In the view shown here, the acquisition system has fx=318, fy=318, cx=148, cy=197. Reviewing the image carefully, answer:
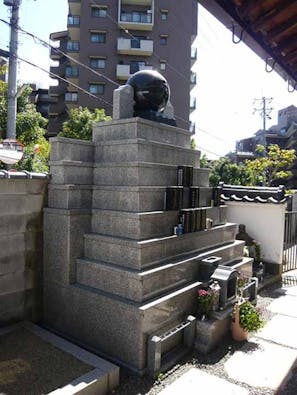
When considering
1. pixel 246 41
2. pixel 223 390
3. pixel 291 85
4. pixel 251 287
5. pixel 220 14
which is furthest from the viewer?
pixel 251 287

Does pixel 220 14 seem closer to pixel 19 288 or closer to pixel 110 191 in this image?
pixel 110 191

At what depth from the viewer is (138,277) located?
5434 millimetres

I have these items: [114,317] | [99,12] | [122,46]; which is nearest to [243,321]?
[114,317]

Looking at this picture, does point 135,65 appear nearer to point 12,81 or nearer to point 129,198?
point 12,81

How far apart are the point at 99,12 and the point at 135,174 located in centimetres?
3225

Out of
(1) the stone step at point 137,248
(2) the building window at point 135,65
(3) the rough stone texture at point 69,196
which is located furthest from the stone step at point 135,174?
(2) the building window at point 135,65

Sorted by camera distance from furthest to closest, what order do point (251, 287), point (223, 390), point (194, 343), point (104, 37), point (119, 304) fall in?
point (104, 37), point (251, 287), point (194, 343), point (119, 304), point (223, 390)

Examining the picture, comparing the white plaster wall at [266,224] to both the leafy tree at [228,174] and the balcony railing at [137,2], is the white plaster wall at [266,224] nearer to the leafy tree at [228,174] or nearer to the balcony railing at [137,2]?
the leafy tree at [228,174]

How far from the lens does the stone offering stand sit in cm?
551

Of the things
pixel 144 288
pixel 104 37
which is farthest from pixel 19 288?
pixel 104 37

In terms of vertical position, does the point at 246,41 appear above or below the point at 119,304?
above

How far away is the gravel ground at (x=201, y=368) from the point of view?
193 inches

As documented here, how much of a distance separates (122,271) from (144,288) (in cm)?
49

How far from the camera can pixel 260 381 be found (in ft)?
17.1
